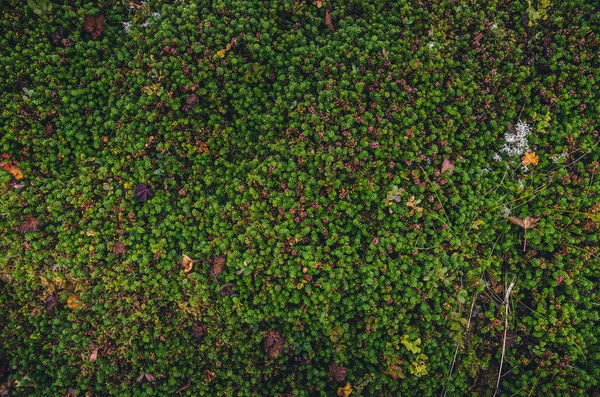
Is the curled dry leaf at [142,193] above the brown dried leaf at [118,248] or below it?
above

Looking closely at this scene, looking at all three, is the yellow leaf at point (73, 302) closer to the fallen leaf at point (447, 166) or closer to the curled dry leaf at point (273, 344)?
the curled dry leaf at point (273, 344)

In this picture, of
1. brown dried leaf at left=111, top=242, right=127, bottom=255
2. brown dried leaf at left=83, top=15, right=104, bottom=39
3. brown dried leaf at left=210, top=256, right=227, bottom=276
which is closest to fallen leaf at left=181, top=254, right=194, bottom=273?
brown dried leaf at left=210, top=256, right=227, bottom=276

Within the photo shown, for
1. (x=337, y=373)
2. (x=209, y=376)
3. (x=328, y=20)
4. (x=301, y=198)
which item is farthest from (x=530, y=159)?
(x=209, y=376)

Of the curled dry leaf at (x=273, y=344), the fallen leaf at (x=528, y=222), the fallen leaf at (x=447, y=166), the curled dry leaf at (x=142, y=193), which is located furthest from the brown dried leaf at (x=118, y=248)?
the fallen leaf at (x=528, y=222)

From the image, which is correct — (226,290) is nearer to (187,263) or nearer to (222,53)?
(187,263)

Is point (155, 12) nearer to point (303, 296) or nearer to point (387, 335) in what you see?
point (303, 296)

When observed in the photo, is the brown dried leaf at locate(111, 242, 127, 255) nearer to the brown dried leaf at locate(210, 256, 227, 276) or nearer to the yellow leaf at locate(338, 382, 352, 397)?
the brown dried leaf at locate(210, 256, 227, 276)
